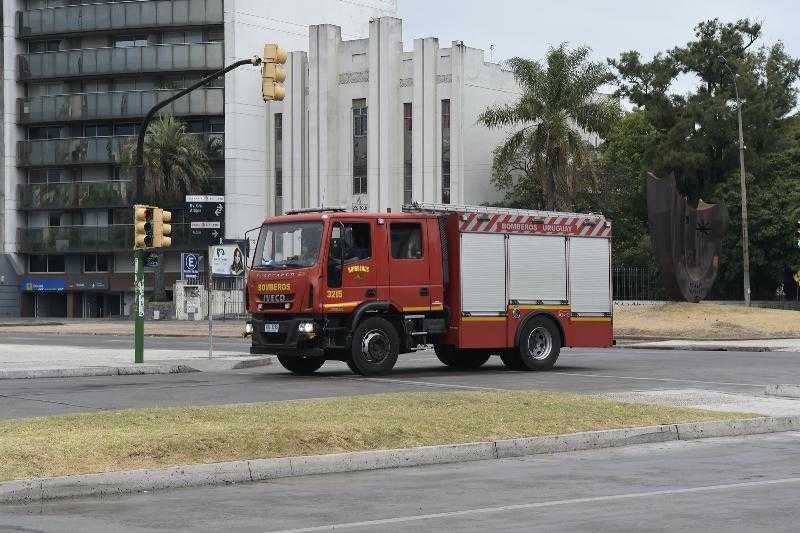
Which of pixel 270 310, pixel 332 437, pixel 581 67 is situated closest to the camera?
pixel 332 437

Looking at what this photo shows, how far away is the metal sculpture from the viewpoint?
4378 cm

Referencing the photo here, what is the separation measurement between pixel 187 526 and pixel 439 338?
15.7m

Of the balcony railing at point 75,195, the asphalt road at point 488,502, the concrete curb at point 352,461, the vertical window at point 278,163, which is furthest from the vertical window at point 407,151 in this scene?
the asphalt road at point 488,502

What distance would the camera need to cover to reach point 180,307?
7050 cm

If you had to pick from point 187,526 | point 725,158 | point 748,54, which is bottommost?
point 187,526

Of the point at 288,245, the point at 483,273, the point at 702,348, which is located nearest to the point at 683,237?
the point at 702,348

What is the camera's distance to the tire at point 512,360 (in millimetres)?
25734

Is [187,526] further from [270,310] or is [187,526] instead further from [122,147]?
[122,147]

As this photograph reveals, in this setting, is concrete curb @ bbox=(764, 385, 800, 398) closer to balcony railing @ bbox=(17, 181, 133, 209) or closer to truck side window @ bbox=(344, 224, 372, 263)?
truck side window @ bbox=(344, 224, 372, 263)

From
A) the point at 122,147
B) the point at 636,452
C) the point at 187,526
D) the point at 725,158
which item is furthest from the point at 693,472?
the point at 122,147

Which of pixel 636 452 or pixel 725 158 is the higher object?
pixel 725 158

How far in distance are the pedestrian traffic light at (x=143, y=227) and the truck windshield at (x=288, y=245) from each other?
3.18 meters

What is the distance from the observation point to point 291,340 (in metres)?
23.5

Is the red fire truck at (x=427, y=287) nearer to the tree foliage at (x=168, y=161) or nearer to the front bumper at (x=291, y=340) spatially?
the front bumper at (x=291, y=340)
